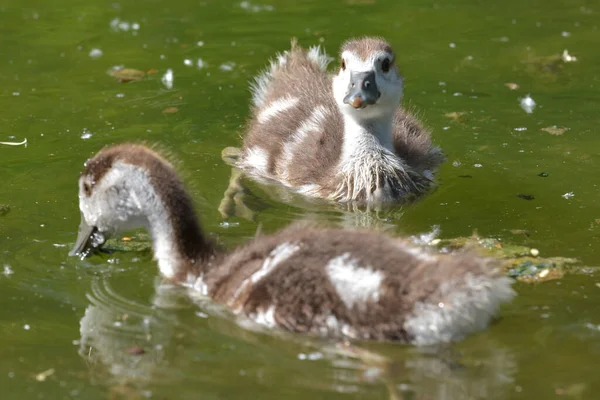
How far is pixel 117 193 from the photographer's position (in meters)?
5.64

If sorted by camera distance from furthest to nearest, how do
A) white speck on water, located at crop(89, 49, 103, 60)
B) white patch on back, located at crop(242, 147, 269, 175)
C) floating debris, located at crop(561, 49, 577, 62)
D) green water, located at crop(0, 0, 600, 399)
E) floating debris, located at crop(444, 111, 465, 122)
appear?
white speck on water, located at crop(89, 49, 103, 60) < floating debris, located at crop(561, 49, 577, 62) < floating debris, located at crop(444, 111, 465, 122) < white patch on back, located at crop(242, 147, 269, 175) < green water, located at crop(0, 0, 600, 399)

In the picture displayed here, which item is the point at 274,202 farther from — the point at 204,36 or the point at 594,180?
the point at 204,36

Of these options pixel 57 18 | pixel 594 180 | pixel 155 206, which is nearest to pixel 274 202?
pixel 155 206

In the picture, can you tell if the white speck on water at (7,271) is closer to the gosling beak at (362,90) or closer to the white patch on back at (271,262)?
the white patch on back at (271,262)

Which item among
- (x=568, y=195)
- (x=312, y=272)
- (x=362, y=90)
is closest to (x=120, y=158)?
(x=312, y=272)

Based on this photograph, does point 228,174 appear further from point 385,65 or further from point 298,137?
point 385,65

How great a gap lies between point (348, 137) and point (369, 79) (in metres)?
0.44

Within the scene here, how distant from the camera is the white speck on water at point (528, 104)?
26.6 ft

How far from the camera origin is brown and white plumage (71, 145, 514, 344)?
4.73 meters

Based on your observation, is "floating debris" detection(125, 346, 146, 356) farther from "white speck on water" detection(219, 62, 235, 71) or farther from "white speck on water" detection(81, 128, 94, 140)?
"white speck on water" detection(219, 62, 235, 71)

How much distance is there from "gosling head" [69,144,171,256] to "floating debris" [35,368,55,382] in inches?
44.0

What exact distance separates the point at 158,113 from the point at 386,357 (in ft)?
13.2

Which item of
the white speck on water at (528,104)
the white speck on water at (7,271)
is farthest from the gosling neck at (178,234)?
the white speck on water at (528,104)

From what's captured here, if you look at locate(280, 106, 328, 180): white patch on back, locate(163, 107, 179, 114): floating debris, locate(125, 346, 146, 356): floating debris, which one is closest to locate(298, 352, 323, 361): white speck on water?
locate(125, 346, 146, 356): floating debris
